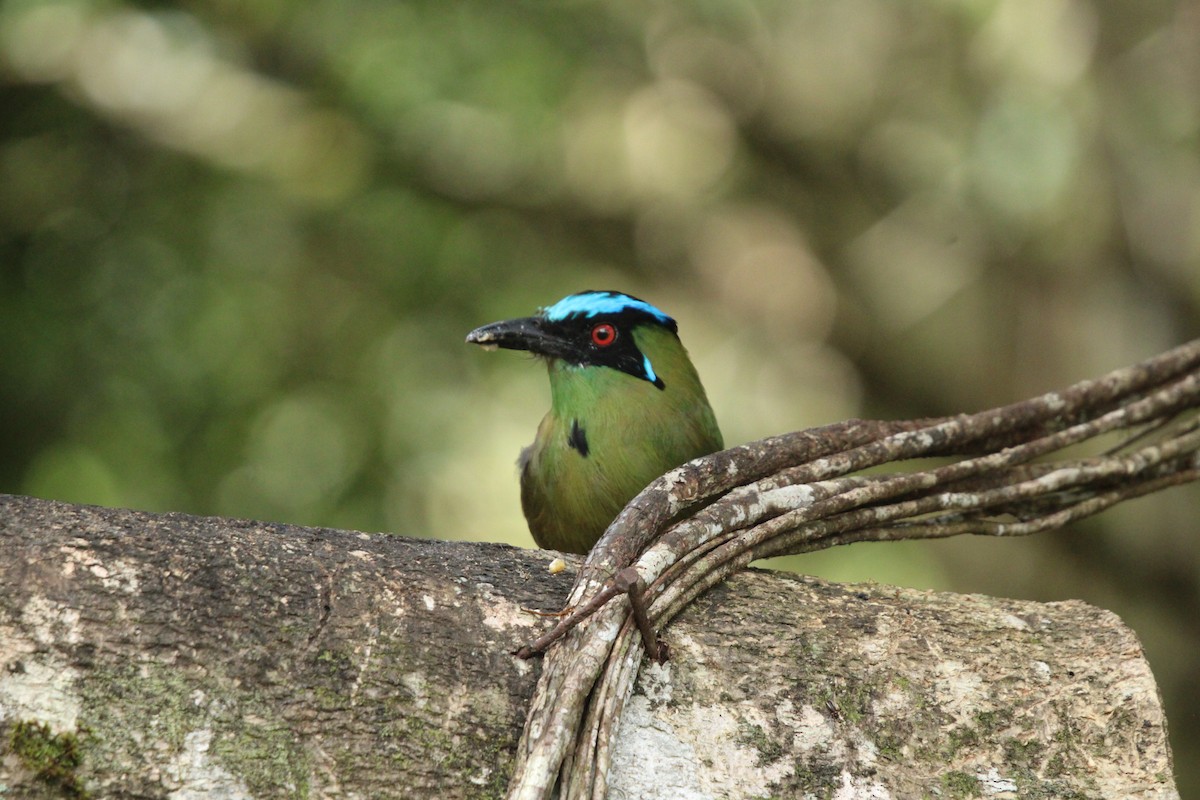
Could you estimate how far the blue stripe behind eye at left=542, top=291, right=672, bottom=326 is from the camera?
150 inches

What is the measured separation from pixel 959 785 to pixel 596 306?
2.06 meters

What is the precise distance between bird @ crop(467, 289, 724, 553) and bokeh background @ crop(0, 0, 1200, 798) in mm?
2191

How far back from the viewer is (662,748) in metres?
2.00

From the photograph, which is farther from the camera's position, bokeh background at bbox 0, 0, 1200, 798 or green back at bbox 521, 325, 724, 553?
bokeh background at bbox 0, 0, 1200, 798

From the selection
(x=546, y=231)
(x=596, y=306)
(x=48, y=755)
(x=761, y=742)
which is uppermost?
(x=546, y=231)

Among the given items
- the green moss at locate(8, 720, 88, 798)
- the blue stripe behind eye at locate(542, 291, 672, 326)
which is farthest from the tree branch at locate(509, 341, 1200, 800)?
the blue stripe behind eye at locate(542, 291, 672, 326)

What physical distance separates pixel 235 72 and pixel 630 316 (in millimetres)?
A: 3296

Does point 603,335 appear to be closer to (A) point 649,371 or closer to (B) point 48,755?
(A) point 649,371

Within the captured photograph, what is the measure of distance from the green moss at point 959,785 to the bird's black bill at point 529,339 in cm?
196

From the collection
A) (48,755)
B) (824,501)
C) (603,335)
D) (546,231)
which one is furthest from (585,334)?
(546,231)

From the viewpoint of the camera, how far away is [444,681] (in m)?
1.97

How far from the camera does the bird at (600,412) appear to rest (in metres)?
3.59

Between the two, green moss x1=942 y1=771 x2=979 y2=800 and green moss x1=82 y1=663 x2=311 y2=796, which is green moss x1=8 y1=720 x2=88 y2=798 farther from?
green moss x1=942 y1=771 x2=979 y2=800

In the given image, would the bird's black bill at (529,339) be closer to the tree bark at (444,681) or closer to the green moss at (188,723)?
the tree bark at (444,681)
